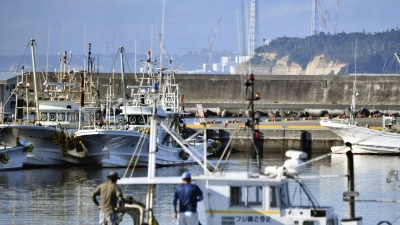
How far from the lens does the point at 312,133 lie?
2297 inches

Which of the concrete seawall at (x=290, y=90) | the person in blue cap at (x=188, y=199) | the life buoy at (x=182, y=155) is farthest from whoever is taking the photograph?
the concrete seawall at (x=290, y=90)

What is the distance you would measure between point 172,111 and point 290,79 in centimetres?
6307

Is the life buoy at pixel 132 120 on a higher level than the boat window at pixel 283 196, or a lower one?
higher

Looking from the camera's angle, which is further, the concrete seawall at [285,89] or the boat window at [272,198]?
the concrete seawall at [285,89]

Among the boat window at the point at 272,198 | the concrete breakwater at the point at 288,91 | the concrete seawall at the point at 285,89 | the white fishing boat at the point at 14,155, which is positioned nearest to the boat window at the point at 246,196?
the boat window at the point at 272,198

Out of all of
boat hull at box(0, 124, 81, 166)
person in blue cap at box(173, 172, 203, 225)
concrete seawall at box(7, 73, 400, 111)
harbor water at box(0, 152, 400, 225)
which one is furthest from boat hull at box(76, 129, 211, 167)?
concrete seawall at box(7, 73, 400, 111)

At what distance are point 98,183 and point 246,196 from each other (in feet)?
64.4

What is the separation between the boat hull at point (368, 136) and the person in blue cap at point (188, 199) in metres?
34.8

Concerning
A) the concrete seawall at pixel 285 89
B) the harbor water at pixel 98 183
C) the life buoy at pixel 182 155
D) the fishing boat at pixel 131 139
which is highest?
the concrete seawall at pixel 285 89

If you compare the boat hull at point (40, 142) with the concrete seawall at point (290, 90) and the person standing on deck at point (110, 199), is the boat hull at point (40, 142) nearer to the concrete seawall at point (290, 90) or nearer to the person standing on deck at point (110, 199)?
the person standing on deck at point (110, 199)

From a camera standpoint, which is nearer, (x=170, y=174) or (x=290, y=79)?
(x=170, y=174)

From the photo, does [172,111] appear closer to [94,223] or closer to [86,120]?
[86,120]

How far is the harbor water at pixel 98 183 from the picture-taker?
28550mm

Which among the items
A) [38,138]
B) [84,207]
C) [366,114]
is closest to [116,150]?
[38,138]
